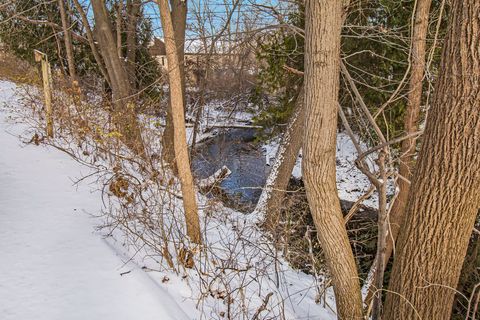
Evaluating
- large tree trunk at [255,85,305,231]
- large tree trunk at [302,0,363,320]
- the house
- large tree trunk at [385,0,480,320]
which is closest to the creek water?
large tree trunk at [255,85,305,231]

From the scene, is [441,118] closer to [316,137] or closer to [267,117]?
[316,137]

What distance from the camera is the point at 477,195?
2.17 m

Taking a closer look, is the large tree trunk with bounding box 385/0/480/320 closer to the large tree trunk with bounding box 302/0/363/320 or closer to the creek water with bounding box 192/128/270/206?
the large tree trunk with bounding box 302/0/363/320

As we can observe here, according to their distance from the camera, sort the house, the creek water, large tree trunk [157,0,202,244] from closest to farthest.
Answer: large tree trunk [157,0,202,244], the house, the creek water

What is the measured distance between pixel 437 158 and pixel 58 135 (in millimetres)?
6544

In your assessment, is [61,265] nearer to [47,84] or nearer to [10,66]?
[47,84]

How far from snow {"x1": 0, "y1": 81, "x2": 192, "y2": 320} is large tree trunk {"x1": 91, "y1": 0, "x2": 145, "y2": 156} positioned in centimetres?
192

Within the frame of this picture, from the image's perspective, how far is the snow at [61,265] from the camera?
8.32 ft

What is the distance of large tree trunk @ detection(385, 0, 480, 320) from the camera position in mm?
2008

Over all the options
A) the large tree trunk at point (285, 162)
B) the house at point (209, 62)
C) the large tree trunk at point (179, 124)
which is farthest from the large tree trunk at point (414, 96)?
the house at point (209, 62)

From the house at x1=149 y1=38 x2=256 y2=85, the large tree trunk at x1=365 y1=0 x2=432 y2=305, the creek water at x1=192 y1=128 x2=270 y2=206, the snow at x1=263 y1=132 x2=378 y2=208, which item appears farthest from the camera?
the creek water at x1=192 y1=128 x2=270 y2=206

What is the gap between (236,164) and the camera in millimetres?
11969

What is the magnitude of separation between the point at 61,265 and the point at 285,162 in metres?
4.59

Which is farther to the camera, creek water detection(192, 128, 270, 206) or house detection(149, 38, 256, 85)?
creek water detection(192, 128, 270, 206)
